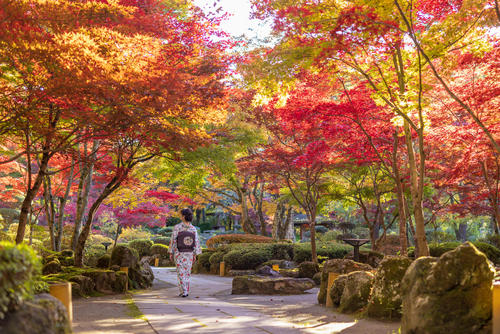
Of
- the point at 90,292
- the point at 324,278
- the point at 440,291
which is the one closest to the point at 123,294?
the point at 90,292

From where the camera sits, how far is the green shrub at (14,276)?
221cm

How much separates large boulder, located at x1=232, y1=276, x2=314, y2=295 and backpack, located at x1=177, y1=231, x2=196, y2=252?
5.26 feet

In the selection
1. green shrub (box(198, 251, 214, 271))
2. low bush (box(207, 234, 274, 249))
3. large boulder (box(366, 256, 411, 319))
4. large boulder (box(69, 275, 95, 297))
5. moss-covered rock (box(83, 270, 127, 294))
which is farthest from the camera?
low bush (box(207, 234, 274, 249))

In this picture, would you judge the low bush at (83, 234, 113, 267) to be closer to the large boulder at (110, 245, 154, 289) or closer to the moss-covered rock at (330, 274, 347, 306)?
the large boulder at (110, 245, 154, 289)

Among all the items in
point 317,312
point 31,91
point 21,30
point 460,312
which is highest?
point 21,30

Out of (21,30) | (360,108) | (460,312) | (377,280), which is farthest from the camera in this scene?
(360,108)

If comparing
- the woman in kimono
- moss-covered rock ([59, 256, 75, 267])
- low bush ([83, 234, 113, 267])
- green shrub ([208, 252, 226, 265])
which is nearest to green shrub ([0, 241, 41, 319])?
the woman in kimono

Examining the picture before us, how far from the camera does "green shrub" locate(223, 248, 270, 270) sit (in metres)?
14.6

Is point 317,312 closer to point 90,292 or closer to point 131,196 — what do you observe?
point 90,292

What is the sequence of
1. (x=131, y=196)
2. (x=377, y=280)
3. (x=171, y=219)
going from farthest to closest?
(x=171, y=219)
(x=131, y=196)
(x=377, y=280)

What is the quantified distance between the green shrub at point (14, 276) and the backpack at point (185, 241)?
19.3 ft

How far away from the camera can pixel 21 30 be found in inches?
227

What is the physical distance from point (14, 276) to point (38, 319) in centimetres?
29

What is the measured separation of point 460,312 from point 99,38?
6002 millimetres
